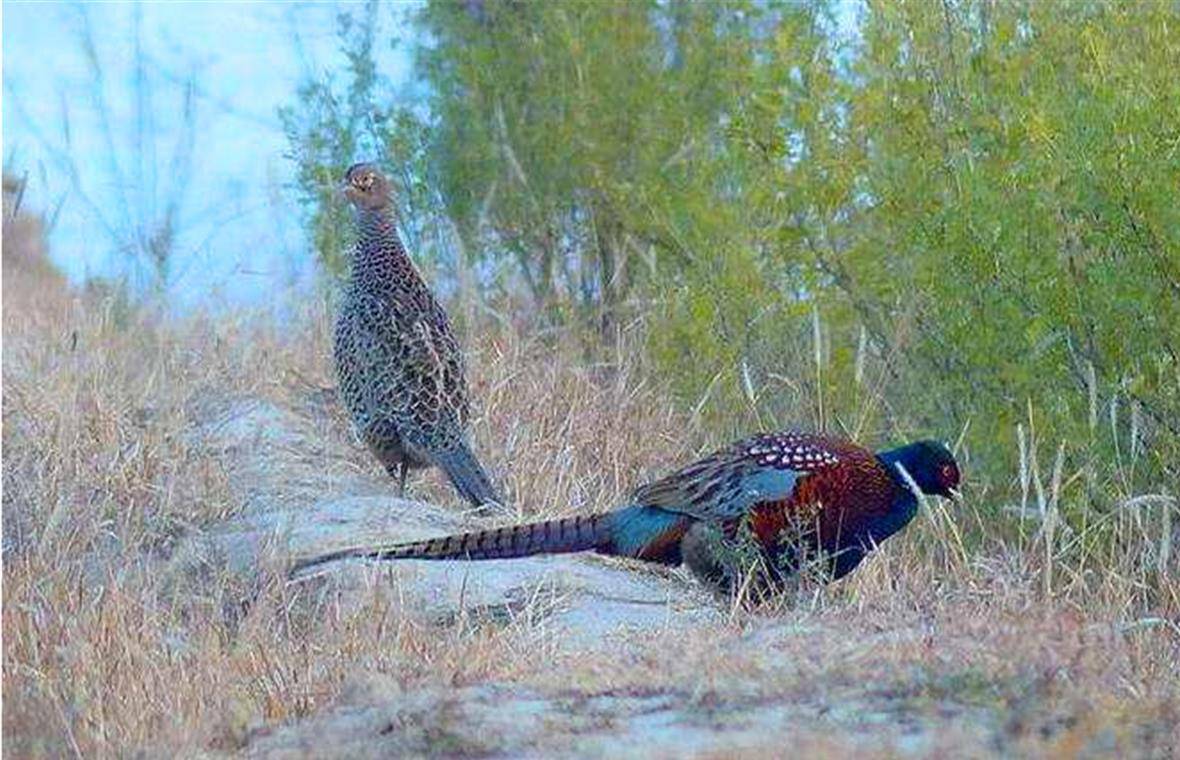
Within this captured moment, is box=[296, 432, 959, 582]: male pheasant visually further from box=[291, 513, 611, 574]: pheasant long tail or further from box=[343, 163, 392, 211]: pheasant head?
box=[343, 163, 392, 211]: pheasant head

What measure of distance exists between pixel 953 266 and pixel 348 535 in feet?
7.59

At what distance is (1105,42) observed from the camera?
851 cm

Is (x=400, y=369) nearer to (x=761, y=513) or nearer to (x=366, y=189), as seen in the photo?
(x=366, y=189)

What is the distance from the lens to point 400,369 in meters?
9.10

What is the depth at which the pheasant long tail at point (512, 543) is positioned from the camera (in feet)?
23.0

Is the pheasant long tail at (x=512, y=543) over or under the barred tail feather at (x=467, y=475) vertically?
under

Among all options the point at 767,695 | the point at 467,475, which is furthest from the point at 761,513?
the point at 767,695

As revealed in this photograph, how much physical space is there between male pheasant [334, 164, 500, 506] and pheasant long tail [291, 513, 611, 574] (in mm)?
1459

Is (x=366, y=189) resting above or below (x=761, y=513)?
above

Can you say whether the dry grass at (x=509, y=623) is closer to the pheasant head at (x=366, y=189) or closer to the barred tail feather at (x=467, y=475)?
the barred tail feather at (x=467, y=475)

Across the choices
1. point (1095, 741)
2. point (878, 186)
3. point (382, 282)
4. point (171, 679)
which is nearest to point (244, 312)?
point (382, 282)

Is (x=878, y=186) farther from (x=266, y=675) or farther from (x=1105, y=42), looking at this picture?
(x=266, y=675)

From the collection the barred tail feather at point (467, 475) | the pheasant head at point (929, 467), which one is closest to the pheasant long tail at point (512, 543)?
the pheasant head at point (929, 467)

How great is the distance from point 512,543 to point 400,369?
211 centimetres
